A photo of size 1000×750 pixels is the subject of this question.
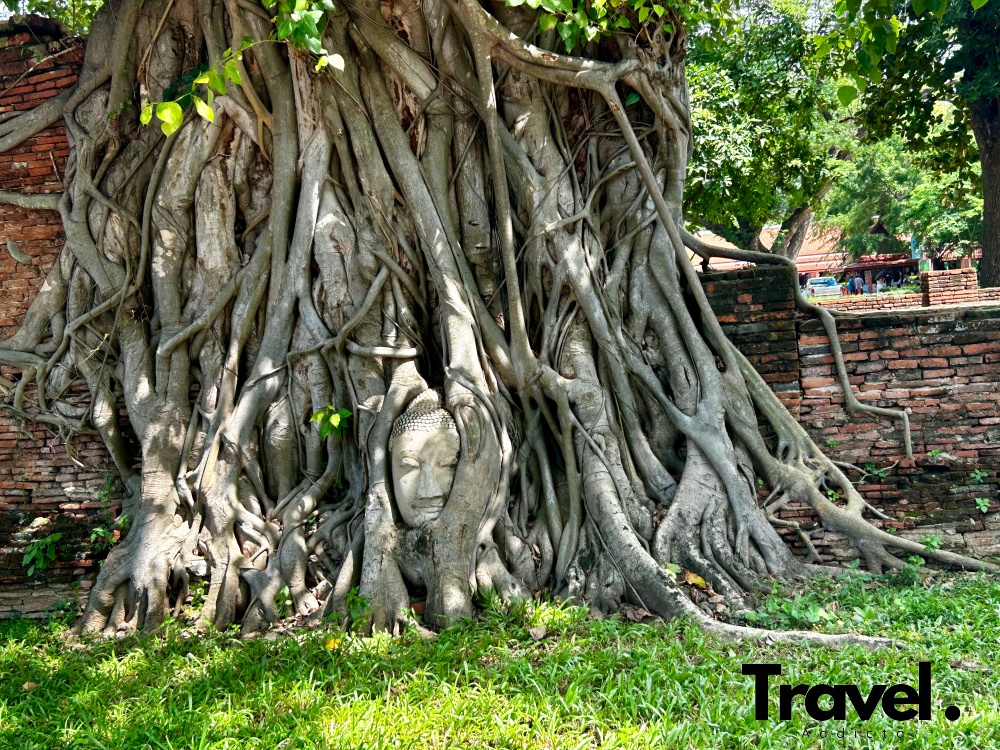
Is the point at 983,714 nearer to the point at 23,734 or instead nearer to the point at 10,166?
the point at 23,734

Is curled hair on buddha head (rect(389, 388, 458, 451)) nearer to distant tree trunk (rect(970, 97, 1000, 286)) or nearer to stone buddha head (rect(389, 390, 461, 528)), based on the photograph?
stone buddha head (rect(389, 390, 461, 528))

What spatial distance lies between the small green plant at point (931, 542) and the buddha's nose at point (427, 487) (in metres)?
2.59

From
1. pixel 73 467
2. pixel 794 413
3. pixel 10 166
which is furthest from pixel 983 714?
pixel 10 166

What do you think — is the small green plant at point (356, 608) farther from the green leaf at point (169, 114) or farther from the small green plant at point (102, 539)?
the green leaf at point (169, 114)

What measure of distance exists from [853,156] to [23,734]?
65.3ft

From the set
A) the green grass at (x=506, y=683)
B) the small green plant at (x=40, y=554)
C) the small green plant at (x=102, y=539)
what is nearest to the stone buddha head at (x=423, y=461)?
the green grass at (x=506, y=683)

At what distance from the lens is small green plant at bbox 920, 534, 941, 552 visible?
446 centimetres

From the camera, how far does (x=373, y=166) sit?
15.4 ft

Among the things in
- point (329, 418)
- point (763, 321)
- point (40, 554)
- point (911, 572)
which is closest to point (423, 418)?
point (329, 418)

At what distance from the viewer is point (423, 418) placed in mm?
4250

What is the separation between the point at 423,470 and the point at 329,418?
0.60m

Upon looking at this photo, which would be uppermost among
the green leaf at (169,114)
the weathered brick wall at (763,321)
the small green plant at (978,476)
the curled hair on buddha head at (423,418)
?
the green leaf at (169,114)

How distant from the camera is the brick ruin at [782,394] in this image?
5031mm

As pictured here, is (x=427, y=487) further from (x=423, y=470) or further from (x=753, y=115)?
(x=753, y=115)
